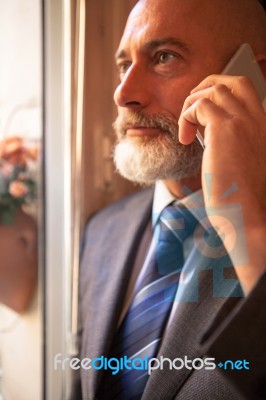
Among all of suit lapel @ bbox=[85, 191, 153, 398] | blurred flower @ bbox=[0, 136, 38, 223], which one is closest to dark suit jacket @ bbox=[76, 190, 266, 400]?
suit lapel @ bbox=[85, 191, 153, 398]

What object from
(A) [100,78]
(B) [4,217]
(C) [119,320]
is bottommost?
(C) [119,320]

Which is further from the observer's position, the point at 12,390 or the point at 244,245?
the point at 12,390

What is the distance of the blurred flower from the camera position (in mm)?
489

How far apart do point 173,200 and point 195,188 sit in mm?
40

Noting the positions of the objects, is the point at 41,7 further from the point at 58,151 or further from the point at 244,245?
the point at 244,245

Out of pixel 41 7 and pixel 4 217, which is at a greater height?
pixel 41 7

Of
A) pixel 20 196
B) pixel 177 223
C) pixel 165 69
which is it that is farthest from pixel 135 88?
pixel 20 196

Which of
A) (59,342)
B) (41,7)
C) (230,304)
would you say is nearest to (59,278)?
(59,342)

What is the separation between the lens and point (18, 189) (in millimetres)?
499

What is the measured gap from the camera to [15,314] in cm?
45

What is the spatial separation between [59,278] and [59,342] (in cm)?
8

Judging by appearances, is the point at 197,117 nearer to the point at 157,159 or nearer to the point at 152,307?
the point at 157,159

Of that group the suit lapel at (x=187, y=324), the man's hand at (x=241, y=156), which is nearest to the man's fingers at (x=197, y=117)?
the man's hand at (x=241, y=156)

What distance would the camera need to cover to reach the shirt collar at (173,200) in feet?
1.06
